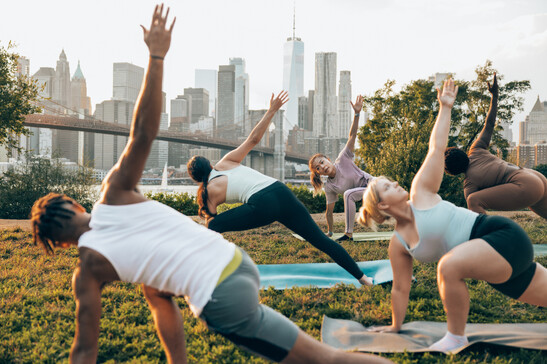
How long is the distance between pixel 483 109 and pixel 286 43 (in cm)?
18512

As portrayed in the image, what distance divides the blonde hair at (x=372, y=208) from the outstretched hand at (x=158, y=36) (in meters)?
1.47

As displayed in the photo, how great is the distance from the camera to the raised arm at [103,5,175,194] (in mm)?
1668

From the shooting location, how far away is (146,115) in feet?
5.47

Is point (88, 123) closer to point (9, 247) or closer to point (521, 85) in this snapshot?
point (9, 247)

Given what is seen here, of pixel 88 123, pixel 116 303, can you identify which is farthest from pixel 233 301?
pixel 88 123

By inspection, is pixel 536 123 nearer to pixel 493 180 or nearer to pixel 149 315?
pixel 493 180

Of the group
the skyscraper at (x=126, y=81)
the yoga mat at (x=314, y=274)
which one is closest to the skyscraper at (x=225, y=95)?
the skyscraper at (x=126, y=81)

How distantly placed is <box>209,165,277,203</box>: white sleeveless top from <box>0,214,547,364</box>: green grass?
0.92 metres

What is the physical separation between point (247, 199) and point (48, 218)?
2.22m

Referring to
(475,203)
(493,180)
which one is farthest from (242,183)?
(493,180)

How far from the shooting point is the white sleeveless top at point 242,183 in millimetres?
3877

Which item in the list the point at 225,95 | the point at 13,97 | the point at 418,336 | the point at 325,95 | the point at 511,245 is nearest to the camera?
the point at 511,245

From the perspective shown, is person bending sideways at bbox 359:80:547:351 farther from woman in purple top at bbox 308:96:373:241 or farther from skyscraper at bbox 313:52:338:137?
skyscraper at bbox 313:52:338:137

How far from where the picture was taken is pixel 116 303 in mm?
3717
